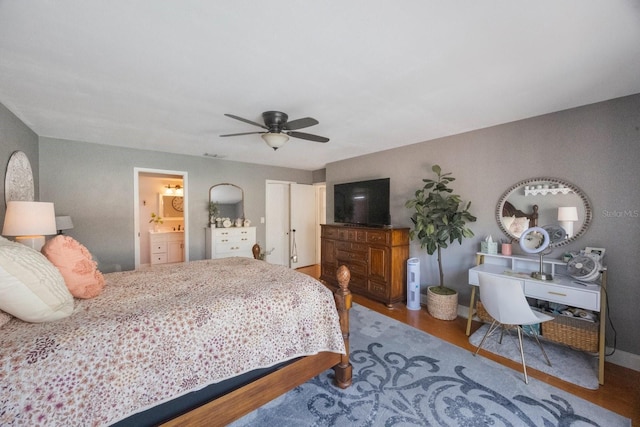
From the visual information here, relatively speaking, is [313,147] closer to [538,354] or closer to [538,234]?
[538,234]

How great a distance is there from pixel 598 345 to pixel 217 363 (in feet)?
10.3

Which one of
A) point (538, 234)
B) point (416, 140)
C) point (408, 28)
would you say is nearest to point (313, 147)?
point (416, 140)

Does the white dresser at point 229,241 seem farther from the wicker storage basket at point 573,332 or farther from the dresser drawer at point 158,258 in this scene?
the wicker storage basket at point 573,332

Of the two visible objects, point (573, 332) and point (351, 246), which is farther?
point (351, 246)

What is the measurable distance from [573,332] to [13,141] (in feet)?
18.8

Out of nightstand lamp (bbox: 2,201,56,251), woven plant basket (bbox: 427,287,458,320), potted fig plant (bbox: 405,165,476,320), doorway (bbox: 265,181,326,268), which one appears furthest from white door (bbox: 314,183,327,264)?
nightstand lamp (bbox: 2,201,56,251)

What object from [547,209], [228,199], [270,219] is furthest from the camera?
[270,219]

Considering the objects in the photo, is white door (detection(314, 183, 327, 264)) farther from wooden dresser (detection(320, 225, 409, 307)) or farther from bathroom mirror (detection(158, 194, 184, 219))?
bathroom mirror (detection(158, 194, 184, 219))

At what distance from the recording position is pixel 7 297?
1087mm

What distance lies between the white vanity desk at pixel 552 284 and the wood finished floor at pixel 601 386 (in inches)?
5.0

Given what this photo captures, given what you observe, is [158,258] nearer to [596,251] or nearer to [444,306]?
[444,306]

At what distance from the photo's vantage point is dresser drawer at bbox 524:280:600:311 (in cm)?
197

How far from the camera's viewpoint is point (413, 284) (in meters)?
3.45

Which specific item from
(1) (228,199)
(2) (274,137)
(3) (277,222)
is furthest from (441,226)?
(1) (228,199)
